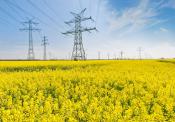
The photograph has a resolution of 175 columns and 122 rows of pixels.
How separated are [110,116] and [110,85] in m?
7.67

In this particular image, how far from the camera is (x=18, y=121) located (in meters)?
8.36

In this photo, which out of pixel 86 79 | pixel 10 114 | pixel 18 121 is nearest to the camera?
pixel 18 121

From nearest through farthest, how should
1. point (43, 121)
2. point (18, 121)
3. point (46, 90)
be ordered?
point (43, 121)
point (18, 121)
point (46, 90)

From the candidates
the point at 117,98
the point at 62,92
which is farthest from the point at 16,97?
the point at 117,98

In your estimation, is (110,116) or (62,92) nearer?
(110,116)

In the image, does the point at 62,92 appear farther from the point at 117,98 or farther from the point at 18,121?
the point at 18,121

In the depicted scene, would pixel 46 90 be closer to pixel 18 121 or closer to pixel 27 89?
pixel 27 89

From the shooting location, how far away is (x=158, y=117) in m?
8.65

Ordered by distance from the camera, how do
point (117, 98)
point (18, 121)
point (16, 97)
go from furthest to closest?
point (16, 97), point (117, 98), point (18, 121)

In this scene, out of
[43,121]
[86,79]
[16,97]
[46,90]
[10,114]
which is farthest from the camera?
[86,79]

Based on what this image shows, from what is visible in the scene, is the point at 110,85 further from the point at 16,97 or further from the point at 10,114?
the point at 10,114

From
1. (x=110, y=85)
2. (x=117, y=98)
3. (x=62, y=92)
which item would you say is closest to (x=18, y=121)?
(x=117, y=98)

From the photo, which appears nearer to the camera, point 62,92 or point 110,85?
point 62,92

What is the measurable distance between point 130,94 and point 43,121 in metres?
5.97
